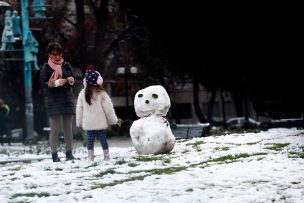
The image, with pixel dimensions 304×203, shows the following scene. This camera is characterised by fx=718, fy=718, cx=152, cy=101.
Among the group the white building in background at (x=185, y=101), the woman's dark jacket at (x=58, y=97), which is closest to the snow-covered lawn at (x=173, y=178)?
the woman's dark jacket at (x=58, y=97)

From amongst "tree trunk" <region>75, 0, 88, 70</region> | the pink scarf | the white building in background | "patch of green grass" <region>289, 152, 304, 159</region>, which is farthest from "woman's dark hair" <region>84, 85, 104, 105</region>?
the white building in background

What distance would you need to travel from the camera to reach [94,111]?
Answer: 12500 mm

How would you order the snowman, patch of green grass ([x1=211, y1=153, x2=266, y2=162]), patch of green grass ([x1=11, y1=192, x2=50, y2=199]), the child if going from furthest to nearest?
the snowman < the child < patch of green grass ([x1=211, y1=153, x2=266, y2=162]) < patch of green grass ([x1=11, y1=192, x2=50, y2=199])

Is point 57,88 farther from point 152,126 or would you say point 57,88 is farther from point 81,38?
point 81,38

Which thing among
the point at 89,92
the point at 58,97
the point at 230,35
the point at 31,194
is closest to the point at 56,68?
the point at 58,97

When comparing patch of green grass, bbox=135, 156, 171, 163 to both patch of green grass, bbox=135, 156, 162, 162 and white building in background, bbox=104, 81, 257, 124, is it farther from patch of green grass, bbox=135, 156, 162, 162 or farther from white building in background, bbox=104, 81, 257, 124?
white building in background, bbox=104, 81, 257, 124

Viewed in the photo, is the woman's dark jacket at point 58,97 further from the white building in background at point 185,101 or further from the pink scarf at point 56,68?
the white building in background at point 185,101

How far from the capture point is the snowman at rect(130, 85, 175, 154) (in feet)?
42.2

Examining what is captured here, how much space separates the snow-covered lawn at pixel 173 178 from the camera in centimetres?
814

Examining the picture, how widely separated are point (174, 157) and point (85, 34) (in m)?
26.2

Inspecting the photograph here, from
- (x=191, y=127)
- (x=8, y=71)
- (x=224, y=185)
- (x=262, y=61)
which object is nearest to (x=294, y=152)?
(x=262, y=61)

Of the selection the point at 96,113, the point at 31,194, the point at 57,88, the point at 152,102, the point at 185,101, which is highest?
the point at 57,88

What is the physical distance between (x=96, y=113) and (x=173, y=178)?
3539mm

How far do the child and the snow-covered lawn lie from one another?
0.48m
